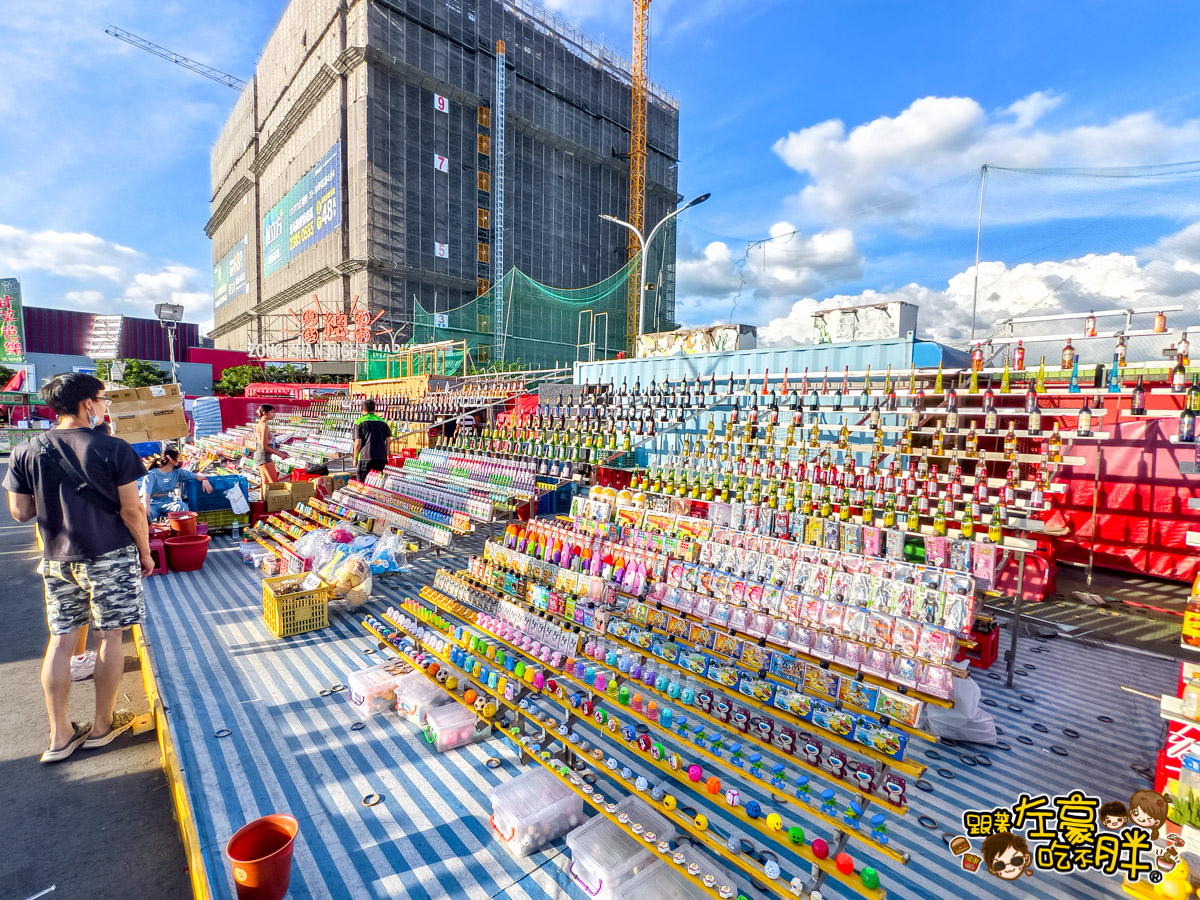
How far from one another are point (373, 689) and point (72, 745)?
5.85 feet

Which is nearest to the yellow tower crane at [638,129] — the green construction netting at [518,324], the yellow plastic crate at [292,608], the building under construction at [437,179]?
the building under construction at [437,179]

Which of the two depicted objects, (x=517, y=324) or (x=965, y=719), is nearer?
(x=965, y=719)

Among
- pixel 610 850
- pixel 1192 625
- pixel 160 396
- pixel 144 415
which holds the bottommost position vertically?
pixel 610 850

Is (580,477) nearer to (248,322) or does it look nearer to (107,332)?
(107,332)

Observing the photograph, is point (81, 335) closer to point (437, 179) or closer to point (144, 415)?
point (437, 179)

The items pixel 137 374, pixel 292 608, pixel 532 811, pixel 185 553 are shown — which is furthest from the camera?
pixel 137 374

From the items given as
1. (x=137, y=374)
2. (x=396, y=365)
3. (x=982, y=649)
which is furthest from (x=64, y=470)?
(x=137, y=374)

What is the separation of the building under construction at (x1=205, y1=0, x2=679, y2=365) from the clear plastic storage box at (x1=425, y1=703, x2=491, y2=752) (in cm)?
2621

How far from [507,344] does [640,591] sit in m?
32.4

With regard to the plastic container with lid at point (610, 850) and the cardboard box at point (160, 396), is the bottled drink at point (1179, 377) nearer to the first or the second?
the plastic container with lid at point (610, 850)

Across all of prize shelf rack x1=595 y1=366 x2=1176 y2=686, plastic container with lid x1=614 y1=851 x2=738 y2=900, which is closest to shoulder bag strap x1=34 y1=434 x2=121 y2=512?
plastic container with lid x1=614 y1=851 x2=738 y2=900

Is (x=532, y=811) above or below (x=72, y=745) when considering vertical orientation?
above

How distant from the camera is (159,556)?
6.72 meters
